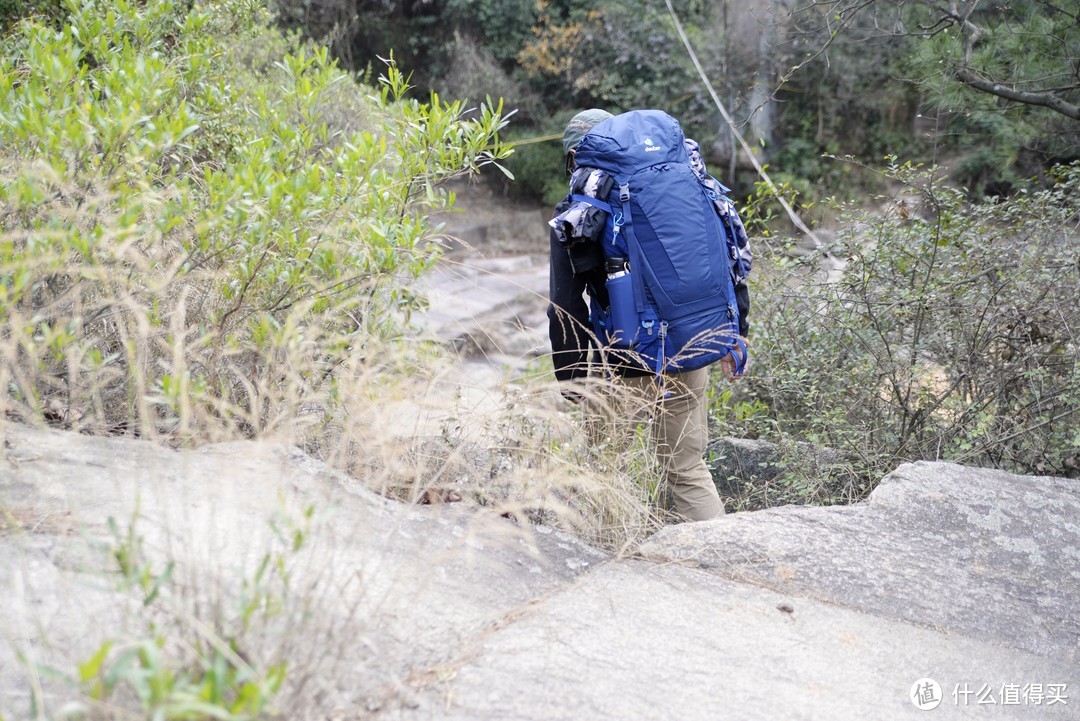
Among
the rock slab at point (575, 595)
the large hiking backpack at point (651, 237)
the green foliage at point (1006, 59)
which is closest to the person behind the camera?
the rock slab at point (575, 595)

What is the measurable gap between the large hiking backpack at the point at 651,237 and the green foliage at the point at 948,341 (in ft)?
4.38

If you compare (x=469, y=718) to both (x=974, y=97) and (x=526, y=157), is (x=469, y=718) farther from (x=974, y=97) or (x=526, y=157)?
(x=526, y=157)

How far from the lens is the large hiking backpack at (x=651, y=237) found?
132 inches

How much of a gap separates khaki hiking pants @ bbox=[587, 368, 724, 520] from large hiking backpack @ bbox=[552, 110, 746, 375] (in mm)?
162

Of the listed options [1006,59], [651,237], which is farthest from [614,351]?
[1006,59]

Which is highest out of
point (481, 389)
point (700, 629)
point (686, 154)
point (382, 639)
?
point (686, 154)

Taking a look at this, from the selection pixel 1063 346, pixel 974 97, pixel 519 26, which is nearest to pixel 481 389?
pixel 1063 346

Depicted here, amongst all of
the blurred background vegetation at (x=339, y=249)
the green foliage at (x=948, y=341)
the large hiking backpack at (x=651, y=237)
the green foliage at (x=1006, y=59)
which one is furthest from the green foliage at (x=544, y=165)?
the large hiking backpack at (x=651, y=237)

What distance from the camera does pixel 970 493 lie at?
348 cm

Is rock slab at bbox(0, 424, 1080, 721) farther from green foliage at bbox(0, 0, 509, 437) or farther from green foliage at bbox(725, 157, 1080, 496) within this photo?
green foliage at bbox(725, 157, 1080, 496)

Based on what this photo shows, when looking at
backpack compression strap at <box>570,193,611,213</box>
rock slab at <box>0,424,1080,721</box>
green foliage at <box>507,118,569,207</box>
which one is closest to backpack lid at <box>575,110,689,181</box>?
backpack compression strap at <box>570,193,611,213</box>

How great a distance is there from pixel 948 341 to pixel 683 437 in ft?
5.25

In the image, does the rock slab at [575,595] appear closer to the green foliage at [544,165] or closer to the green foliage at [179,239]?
the green foliage at [179,239]

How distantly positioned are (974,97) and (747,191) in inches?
391
